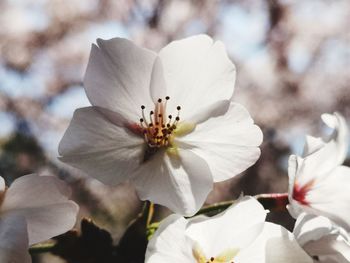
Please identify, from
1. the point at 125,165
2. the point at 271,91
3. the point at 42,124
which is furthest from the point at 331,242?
the point at 271,91

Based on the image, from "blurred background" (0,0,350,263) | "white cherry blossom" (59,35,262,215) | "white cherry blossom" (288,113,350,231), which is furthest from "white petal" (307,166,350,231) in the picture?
"blurred background" (0,0,350,263)

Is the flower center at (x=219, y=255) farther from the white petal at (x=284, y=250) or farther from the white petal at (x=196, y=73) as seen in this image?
the white petal at (x=196, y=73)

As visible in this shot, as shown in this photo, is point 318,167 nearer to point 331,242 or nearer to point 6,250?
point 331,242

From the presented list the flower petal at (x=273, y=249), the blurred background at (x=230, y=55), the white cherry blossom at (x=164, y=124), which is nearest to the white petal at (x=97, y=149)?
the white cherry blossom at (x=164, y=124)

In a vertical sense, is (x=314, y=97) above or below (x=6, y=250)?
below

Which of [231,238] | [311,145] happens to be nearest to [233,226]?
[231,238]
